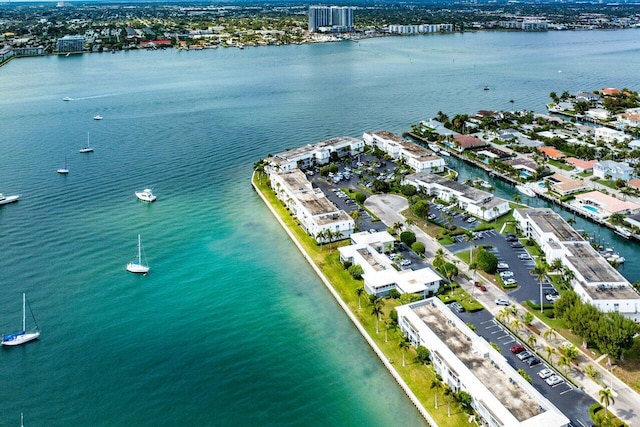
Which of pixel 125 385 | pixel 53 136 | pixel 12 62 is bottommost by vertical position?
pixel 125 385

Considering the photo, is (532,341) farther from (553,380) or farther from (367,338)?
(367,338)

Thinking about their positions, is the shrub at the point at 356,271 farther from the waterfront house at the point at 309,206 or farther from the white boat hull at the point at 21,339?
the white boat hull at the point at 21,339

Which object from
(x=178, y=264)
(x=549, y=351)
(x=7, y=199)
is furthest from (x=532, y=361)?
(x=7, y=199)

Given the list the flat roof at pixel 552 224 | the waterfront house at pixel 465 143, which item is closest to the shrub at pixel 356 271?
the flat roof at pixel 552 224

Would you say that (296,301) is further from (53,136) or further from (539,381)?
(53,136)

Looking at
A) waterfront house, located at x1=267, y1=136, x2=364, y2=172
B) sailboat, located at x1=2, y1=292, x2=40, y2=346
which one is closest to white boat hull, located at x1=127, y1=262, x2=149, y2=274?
sailboat, located at x1=2, y1=292, x2=40, y2=346

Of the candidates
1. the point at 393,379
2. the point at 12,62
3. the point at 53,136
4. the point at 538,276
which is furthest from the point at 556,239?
the point at 12,62
